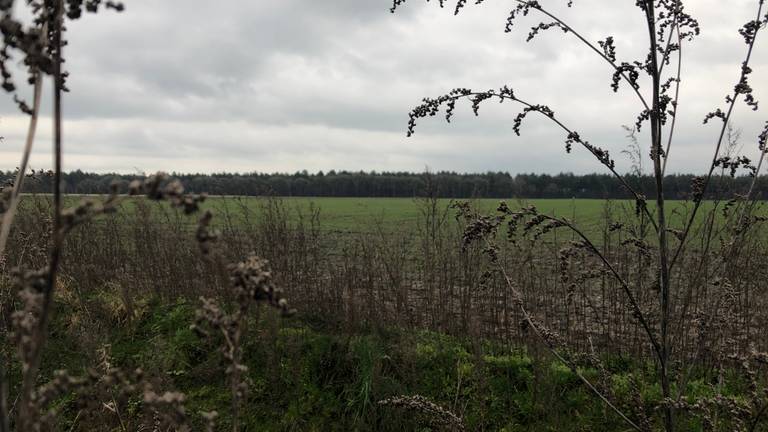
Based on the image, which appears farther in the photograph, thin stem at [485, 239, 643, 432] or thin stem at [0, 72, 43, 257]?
thin stem at [485, 239, 643, 432]

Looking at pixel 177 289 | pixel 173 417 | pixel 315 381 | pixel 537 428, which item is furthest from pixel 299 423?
pixel 173 417

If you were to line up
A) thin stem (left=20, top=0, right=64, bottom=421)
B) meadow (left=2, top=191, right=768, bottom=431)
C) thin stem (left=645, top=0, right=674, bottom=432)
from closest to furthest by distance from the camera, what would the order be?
thin stem (left=20, top=0, right=64, bottom=421) < thin stem (left=645, top=0, right=674, bottom=432) < meadow (left=2, top=191, right=768, bottom=431)

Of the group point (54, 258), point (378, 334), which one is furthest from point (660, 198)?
point (378, 334)

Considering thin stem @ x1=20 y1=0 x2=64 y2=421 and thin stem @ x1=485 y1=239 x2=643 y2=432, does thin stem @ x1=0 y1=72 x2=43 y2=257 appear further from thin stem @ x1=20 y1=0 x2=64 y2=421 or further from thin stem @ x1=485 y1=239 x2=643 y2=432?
thin stem @ x1=485 y1=239 x2=643 y2=432

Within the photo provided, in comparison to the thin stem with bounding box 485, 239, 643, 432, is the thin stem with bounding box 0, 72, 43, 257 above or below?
above

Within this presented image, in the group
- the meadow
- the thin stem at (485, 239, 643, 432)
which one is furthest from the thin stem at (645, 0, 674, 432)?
the meadow

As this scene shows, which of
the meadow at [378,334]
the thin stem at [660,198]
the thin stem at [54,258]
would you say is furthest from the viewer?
the meadow at [378,334]

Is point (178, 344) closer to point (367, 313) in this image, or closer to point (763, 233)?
point (367, 313)

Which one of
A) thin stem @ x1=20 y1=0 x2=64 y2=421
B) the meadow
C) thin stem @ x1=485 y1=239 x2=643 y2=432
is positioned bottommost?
the meadow

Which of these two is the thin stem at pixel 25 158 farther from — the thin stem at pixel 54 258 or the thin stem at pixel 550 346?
the thin stem at pixel 550 346

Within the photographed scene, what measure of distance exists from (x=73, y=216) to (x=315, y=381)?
555 cm

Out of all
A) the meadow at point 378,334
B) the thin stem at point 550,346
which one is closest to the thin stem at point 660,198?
the thin stem at point 550,346

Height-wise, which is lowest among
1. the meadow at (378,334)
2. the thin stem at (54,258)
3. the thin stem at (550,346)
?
the meadow at (378,334)

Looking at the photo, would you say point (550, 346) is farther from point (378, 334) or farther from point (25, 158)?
point (378, 334)
